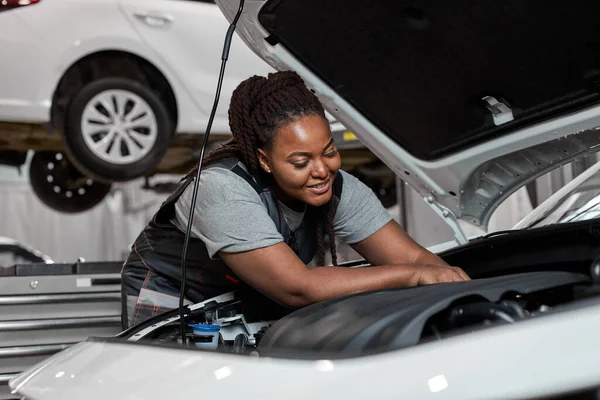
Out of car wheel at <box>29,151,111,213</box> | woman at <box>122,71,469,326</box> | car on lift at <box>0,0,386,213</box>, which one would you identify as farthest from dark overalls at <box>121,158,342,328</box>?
car wheel at <box>29,151,111,213</box>

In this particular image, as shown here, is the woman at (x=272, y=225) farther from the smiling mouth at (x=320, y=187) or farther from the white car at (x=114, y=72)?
the white car at (x=114, y=72)

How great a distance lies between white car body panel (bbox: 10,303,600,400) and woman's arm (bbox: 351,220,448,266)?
36.1 inches

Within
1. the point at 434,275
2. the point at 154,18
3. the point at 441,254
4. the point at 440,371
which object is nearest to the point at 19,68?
the point at 154,18

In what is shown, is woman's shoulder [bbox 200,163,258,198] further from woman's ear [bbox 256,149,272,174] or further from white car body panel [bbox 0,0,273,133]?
white car body panel [bbox 0,0,273,133]

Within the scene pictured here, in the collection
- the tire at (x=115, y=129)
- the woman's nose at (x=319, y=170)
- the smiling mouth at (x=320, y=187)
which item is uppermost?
the tire at (x=115, y=129)

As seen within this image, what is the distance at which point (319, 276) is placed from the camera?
1.42 metres

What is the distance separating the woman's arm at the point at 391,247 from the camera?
1.76m

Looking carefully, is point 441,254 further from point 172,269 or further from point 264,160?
point 172,269

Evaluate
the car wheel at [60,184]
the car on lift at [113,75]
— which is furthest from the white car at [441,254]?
the car wheel at [60,184]

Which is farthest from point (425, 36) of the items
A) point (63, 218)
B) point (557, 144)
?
point (63, 218)

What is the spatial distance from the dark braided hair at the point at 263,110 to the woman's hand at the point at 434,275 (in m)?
0.38

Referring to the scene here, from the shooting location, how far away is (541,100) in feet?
5.20

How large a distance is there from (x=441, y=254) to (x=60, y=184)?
12.8 ft

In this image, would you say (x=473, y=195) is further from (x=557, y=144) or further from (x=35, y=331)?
(x=35, y=331)
